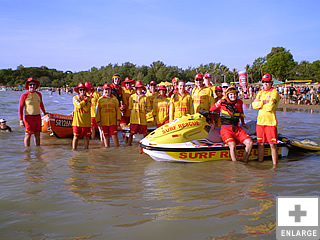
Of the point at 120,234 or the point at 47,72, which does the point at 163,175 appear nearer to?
the point at 120,234

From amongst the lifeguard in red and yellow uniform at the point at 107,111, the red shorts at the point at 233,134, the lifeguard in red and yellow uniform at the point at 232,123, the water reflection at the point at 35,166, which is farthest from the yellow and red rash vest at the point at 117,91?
the red shorts at the point at 233,134

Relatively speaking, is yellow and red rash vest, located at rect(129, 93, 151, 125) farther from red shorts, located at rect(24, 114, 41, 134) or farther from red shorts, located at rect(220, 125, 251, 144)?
red shorts, located at rect(220, 125, 251, 144)

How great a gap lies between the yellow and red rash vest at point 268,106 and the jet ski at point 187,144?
2.25 feet

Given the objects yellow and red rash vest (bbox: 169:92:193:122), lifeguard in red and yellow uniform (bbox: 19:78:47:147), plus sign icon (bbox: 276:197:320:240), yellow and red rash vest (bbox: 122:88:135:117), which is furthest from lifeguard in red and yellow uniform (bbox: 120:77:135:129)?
plus sign icon (bbox: 276:197:320:240)

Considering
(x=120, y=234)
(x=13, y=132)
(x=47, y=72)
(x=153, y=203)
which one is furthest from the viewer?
(x=47, y=72)

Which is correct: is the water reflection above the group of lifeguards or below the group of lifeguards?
below

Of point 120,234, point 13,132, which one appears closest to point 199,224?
point 120,234

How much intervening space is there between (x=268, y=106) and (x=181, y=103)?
2276 mm

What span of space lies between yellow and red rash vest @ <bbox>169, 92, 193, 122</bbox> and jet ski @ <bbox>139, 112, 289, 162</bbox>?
3.56 feet

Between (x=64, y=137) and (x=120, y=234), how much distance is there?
753cm

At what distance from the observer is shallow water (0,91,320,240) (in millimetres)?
3496

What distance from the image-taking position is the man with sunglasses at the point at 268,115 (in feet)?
19.8

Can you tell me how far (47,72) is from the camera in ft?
496

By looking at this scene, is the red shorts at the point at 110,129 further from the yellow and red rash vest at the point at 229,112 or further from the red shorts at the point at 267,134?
the red shorts at the point at 267,134
